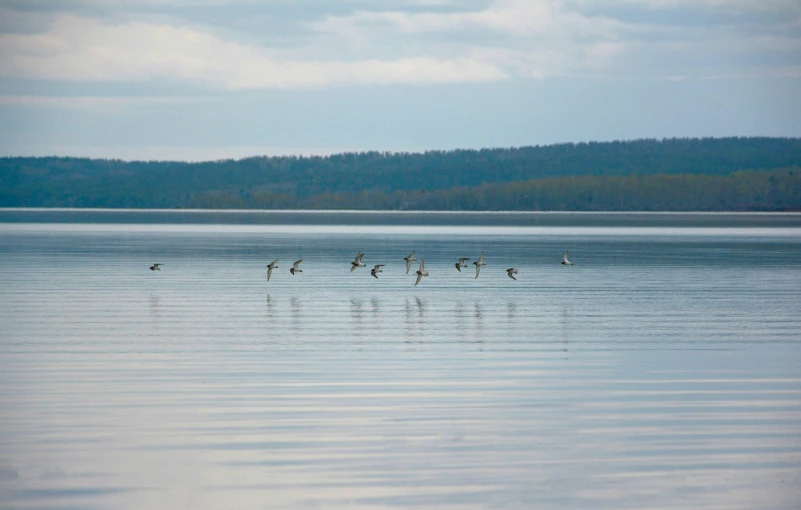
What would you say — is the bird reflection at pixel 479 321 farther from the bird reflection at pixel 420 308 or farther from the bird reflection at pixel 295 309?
the bird reflection at pixel 295 309

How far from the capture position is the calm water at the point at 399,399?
1062 cm

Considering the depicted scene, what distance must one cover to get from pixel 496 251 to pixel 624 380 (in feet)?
139

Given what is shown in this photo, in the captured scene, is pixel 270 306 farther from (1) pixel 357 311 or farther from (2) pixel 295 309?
(1) pixel 357 311

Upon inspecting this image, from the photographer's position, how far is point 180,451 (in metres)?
11.9

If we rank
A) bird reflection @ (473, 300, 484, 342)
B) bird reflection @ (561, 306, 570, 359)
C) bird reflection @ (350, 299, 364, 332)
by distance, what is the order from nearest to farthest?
1. bird reflection @ (561, 306, 570, 359)
2. bird reflection @ (473, 300, 484, 342)
3. bird reflection @ (350, 299, 364, 332)

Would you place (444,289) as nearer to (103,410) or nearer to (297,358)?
(297,358)

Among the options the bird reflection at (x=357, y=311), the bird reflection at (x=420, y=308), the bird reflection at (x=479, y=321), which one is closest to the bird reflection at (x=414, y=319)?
the bird reflection at (x=420, y=308)

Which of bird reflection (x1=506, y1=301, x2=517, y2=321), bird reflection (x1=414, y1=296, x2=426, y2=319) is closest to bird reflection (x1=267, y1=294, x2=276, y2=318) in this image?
bird reflection (x1=414, y1=296, x2=426, y2=319)

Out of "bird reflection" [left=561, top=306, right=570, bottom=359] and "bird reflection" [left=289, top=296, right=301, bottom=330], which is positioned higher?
"bird reflection" [left=289, top=296, right=301, bottom=330]

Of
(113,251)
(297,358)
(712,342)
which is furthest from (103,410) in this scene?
(113,251)

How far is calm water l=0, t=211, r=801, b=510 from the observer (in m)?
10.6

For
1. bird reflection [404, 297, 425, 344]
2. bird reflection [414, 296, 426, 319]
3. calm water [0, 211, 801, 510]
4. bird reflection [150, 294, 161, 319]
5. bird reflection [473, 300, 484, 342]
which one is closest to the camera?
calm water [0, 211, 801, 510]

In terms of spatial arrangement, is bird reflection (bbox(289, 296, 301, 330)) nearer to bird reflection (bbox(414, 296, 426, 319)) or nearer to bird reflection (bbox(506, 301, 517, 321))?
bird reflection (bbox(414, 296, 426, 319))

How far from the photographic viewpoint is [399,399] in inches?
578
